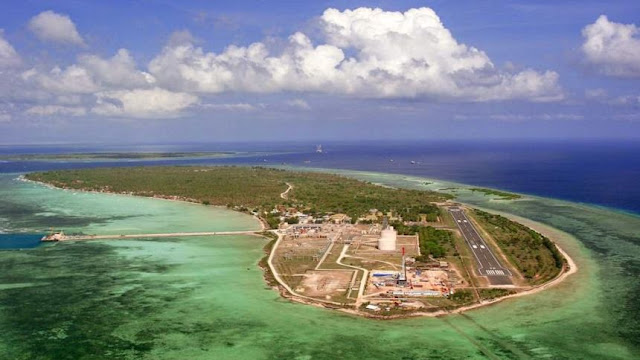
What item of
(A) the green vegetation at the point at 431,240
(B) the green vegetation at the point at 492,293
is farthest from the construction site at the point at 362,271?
(B) the green vegetation at the point at 492,293

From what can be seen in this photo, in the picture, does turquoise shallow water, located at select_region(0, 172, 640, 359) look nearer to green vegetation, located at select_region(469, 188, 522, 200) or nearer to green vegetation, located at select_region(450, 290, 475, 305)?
green vegetation, located at select_region(450, 290, 475, 305)

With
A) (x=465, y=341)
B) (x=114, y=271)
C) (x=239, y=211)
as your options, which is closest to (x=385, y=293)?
(x=465, y=341)

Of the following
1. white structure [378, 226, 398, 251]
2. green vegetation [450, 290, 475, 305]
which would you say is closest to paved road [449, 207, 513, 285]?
green vegetation [450, 290, 475, 305]

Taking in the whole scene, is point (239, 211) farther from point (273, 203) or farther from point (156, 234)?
point (156, 234)

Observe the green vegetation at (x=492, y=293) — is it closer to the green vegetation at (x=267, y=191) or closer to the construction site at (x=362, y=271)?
the construction site at (x=362, y=271)

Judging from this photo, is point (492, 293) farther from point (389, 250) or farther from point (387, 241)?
point (387, 241)

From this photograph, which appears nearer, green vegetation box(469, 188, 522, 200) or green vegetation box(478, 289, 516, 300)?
green vegetation box(478, 289, 516, 300)
